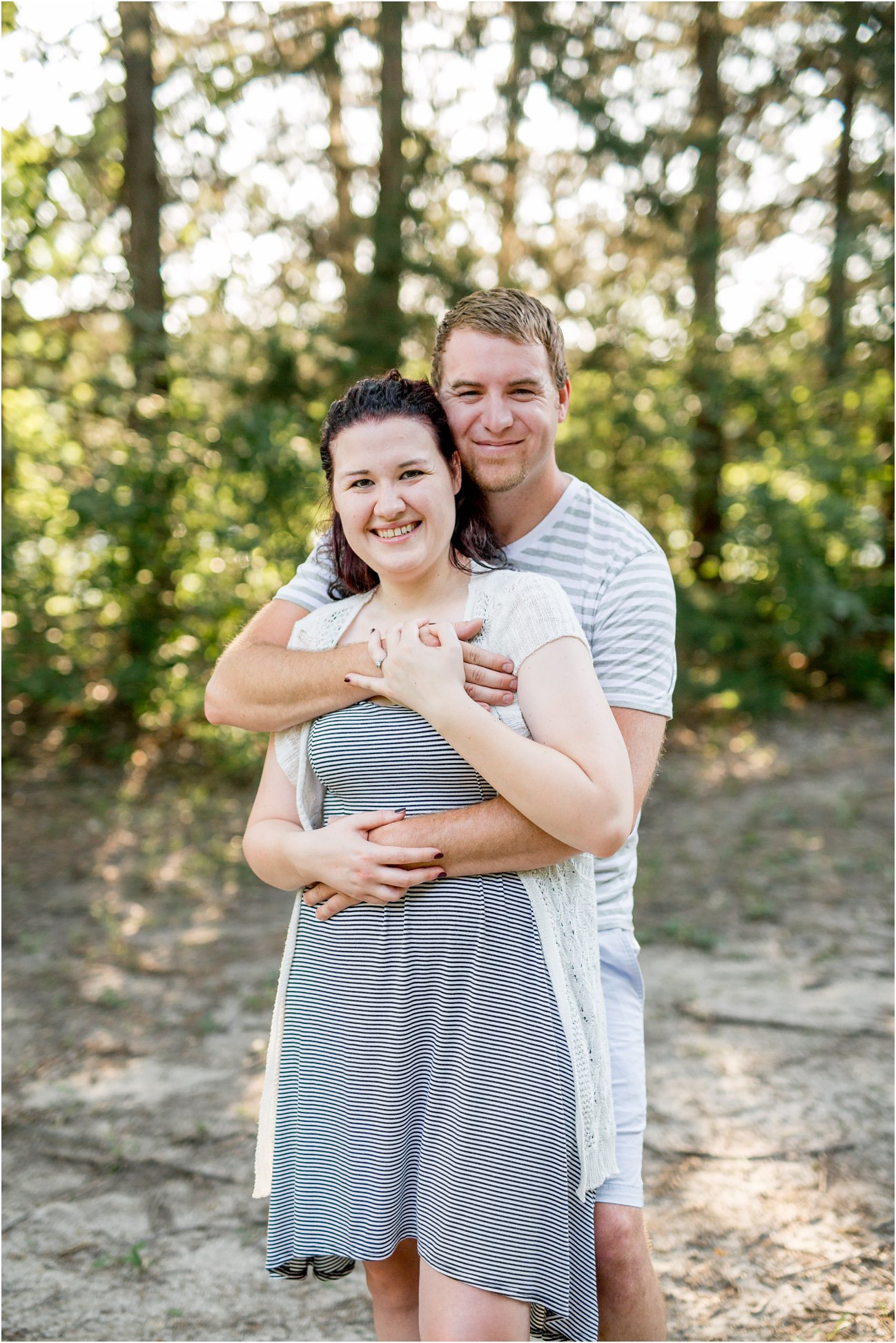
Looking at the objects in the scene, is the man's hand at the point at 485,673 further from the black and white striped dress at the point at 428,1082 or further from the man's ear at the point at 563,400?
the man's ear at the point at 563,400

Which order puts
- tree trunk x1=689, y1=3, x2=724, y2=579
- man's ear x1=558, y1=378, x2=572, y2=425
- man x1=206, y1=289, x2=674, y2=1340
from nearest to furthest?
man x1=206, y1=289, x2=674, y2=1340, man's ear x1=558, y1=378, x2=572, y2=425, tree trunk x1=689, y1=3, x2=724, y2=579

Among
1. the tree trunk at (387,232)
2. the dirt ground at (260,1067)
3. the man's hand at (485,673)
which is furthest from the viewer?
the tree trunk at (387,232)

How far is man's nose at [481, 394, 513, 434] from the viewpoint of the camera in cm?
222

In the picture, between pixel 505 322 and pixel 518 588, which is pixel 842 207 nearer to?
pixel 505 322

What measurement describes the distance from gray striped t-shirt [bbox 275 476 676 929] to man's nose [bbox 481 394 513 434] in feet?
0.75

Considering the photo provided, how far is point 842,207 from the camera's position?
1075 cm

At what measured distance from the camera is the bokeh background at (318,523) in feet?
11.6

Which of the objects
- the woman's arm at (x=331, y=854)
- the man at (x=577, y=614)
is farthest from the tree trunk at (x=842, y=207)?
the woman's arm at (x=331, y=854)

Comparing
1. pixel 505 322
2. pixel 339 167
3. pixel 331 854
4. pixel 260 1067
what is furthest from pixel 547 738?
pixel 339 167

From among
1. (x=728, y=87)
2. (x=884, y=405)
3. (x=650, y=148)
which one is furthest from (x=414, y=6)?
(x=884, y=405)

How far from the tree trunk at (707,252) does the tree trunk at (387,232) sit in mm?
2834

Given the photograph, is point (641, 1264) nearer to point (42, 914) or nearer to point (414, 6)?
point (42, 914)

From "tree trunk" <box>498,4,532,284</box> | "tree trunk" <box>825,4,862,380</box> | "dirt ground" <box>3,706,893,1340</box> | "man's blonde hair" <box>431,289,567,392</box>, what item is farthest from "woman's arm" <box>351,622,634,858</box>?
"tree trunk" <box>825,4,862,380</box>

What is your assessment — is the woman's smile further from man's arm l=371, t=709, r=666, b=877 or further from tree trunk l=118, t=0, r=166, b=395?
tree trunk l=118, t=0, r=166, b=395
